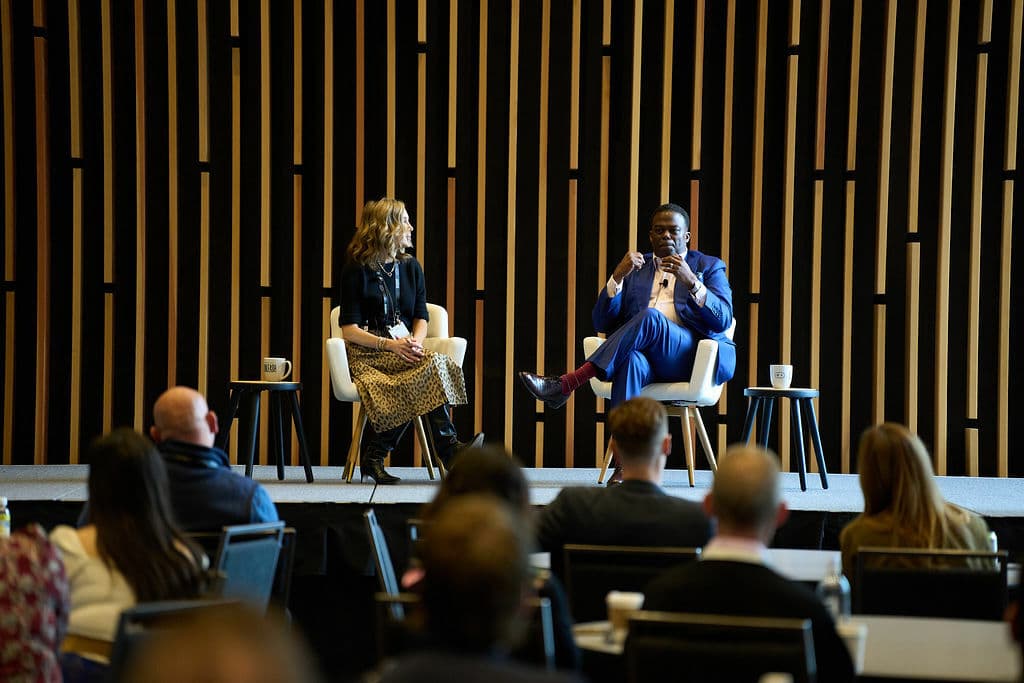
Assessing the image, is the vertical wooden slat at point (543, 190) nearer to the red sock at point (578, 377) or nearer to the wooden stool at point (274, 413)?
the red sock at point (578, 377)

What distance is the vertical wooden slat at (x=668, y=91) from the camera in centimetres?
685

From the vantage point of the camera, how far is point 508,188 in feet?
22.8

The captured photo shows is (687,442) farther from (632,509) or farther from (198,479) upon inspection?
(198,479)

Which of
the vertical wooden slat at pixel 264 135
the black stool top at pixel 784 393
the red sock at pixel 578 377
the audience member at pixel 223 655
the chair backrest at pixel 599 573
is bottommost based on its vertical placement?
the chair backrest at pixel 599 573

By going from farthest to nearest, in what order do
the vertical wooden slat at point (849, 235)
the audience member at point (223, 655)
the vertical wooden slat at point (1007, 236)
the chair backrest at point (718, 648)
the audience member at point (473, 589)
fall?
the vertical wooden slat at point (849, 235)
the vertical wooden slat at point (1007, 236)
the chair backrest at point (718, 648)
the audience member at point (473, 589)
the audience member at point (223, 655)

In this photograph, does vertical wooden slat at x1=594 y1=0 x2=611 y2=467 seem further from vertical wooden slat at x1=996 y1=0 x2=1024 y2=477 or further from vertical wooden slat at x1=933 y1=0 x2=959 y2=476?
vertical wooden slat at x1=996 y1=0 x2=1024 y2=477

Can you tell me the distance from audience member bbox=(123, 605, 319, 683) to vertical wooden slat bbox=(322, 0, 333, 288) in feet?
19.8

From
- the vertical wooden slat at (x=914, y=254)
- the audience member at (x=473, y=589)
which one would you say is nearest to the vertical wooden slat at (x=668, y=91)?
the vertical wooden slat at (x=914, y=254)

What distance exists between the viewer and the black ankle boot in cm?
563

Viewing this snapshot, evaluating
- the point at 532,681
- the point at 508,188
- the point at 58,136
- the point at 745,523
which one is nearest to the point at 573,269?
the point at 508,188

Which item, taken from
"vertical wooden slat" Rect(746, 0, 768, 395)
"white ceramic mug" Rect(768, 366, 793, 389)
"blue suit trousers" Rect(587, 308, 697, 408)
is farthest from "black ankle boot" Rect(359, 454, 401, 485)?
"vertical wooden slat" Rect(746, 0, 768, 395)

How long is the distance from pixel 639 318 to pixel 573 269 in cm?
143

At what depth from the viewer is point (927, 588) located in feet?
8.79

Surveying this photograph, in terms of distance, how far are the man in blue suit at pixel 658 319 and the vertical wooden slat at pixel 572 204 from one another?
93 centimetres
